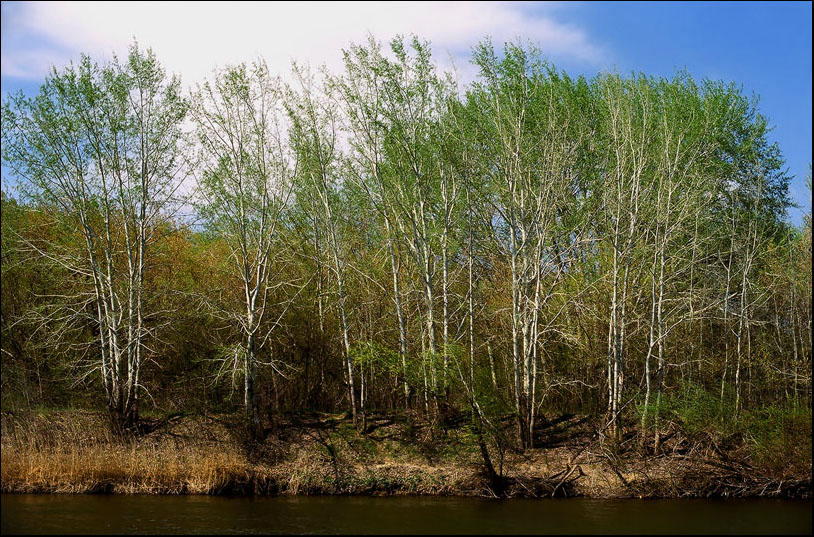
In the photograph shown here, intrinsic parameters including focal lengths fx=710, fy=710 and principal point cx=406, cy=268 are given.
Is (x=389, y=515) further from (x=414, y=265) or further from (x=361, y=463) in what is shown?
(x=414, y=265)

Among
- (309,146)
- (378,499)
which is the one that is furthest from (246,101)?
(378,499)

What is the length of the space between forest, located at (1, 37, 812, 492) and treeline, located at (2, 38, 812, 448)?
10 cm

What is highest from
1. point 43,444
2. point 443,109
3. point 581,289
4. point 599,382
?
point 443,109

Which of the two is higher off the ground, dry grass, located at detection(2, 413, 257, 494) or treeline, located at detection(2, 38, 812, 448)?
treeline, located at detection(2, 38, 812, 448)

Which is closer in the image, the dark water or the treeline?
the dark water

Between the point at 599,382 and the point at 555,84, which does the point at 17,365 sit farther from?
the point at 555,84

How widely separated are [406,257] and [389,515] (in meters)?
8.96

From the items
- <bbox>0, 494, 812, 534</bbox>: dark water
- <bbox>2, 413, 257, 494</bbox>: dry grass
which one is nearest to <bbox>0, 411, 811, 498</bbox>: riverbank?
<bbox>2, 413, 257, 494</bbox>: dry grass

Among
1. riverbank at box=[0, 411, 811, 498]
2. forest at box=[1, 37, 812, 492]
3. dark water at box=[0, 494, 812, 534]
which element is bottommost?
dark water at box=[0, 494, 812, 534]

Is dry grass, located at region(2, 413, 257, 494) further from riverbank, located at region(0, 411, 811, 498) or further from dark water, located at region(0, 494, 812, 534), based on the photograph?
dark water, located at region(0, 494, 812, 534)

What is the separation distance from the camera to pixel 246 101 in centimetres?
2166

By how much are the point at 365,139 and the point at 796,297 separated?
14421 millimetres

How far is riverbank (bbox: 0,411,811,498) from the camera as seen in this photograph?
17469 mm

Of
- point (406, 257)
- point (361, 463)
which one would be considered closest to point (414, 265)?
point (406, 257)
